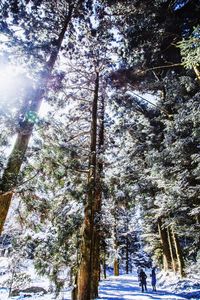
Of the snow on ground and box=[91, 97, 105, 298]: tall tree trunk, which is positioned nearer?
box=[91, 97, 105, 298]: tall tree trunk

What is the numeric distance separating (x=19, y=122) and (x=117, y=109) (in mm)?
13116

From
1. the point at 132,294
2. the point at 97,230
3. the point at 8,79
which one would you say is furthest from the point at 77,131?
the point at 132,294

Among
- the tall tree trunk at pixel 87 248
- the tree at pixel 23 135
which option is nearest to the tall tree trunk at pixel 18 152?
the tree at pixel 23 135

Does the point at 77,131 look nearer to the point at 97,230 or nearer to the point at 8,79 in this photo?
the point at 97,230

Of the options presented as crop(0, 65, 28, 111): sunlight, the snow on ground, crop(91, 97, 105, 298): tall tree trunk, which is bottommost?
the snow on ground

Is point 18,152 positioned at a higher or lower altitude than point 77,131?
lower

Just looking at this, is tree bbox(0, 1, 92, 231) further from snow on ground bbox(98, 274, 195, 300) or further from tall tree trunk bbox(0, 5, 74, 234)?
snow on ground bbox(98, 274, 195, 300)

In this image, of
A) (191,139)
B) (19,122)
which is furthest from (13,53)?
(191,139)

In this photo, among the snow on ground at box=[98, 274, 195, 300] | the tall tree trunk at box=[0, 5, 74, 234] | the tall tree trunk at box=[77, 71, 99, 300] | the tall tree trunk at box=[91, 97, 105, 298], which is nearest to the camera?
the tall tree trunk at box=[0, 5, 74, 234]

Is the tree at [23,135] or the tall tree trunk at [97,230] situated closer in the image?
the tree at [23,135]

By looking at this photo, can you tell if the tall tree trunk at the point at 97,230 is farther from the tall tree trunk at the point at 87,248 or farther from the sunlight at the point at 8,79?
the sunlight at the point at 8,79

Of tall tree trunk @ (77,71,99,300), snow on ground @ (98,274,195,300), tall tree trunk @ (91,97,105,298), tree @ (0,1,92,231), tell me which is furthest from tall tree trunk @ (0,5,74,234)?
snow on ground @ (98,274,195,300)

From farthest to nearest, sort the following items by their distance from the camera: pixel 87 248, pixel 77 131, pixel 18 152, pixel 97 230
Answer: pixel 77 131
pixel 97 230
pixel 87 248
pixel 18 152

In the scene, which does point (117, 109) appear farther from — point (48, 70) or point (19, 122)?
point (19, 122)
